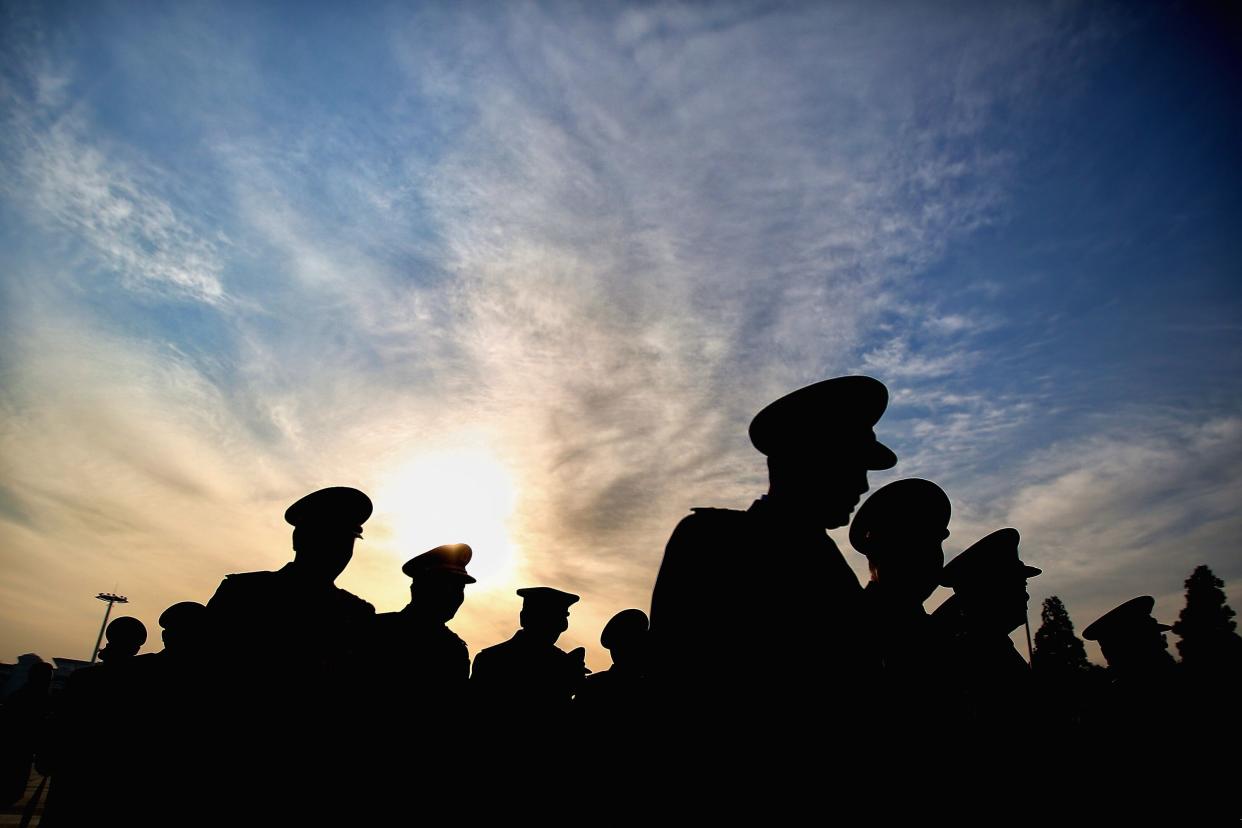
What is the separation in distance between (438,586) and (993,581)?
5934 mm

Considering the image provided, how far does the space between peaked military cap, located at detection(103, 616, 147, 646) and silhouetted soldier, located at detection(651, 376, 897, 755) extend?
918 centimetres

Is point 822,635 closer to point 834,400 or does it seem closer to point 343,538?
point 834,400

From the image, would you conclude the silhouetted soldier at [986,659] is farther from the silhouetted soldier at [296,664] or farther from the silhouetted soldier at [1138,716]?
the silhouetted soldier at [296,664]

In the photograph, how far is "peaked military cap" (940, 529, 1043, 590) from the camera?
490 cm

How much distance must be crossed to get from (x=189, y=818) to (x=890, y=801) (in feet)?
12.6

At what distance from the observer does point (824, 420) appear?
2289 millimetres

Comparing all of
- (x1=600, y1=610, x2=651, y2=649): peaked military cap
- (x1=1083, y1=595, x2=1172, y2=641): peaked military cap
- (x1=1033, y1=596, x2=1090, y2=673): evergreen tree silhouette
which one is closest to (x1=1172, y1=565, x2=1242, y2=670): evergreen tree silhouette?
(x1=1033, y1=596, x2=1090, y2=673): evergreen tree silhouette

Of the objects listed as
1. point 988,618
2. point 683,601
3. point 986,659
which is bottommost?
point 986,659

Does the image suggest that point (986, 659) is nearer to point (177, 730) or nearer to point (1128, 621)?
point (1128, 621)

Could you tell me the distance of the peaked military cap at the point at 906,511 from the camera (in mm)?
3732

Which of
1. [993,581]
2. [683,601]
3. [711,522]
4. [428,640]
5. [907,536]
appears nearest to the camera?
[683,601]

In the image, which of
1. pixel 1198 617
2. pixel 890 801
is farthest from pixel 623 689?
A: pixel 1198 617

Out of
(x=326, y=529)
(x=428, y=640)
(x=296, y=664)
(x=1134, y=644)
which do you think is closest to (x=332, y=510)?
(x=326, y=529)

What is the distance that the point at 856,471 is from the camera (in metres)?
2.28
